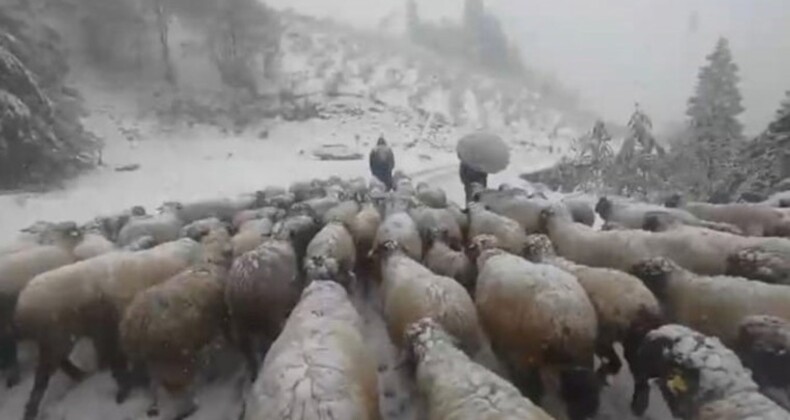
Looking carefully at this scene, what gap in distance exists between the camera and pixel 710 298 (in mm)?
6117

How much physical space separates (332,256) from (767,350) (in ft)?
15.4

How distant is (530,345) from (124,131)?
27.4 meters

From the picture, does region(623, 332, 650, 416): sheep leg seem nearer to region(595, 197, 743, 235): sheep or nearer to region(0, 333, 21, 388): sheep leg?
region(595, 197, 743, 235): sheep

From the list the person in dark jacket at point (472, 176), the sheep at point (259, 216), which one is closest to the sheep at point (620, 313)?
the sheep at point (259, 216)

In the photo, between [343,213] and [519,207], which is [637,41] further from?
[343,213]

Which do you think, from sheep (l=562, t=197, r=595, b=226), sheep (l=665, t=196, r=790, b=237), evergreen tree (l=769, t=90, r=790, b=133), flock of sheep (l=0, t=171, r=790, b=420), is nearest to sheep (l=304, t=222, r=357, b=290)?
flock of sheep (l=0, t=171, r=790, b=420)

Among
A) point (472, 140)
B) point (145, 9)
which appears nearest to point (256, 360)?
point (472, 140)

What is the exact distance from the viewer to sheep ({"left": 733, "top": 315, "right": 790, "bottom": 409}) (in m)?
5.07

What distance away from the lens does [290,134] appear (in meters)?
32.2

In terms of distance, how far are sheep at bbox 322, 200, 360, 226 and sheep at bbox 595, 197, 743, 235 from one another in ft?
14.5

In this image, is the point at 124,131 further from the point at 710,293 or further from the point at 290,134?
Result: the point at 710,293

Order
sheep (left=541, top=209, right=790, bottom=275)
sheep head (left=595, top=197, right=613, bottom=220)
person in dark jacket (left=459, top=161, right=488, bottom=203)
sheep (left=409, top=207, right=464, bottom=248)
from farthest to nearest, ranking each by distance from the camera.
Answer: person in dark jacket (left=459, top=161, right=488, bottom=203) < sheep head (left=595, top=197, right=613, bottom=220) < sheep (left=409, top=207, right=464, bottom=248) < sheep (left=541, top=209, right=790, bottom=275)

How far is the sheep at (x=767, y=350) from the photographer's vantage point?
507 cm

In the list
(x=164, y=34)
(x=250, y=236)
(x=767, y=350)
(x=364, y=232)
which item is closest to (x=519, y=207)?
(x=364, y=232)
